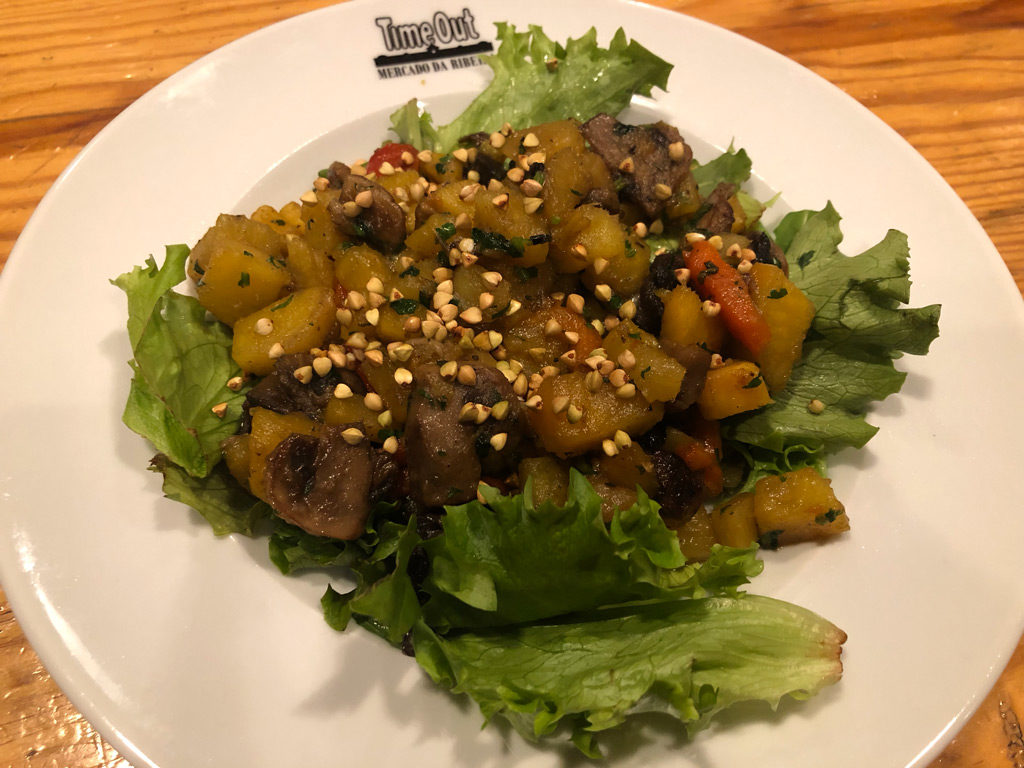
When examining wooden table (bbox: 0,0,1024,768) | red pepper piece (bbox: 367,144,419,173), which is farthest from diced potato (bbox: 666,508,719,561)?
wooden table (bbox: 0,0,1024,768)

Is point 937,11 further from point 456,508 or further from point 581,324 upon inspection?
point 456,508

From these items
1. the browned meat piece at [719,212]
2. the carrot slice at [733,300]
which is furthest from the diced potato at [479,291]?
the browned meat piece at [719,212]

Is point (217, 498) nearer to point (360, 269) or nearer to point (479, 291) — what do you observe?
point (360, 269)

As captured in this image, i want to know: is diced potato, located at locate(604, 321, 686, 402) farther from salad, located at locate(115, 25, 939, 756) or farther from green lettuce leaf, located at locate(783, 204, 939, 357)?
green lettuce leaf, located at locate(783, 204, 939, 357)

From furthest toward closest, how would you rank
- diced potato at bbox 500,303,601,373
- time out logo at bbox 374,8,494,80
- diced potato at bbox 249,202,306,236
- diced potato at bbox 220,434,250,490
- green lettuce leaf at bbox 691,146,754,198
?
time out logo at bbox 374,8,494,80, green lettuce leaf at bbox 691,146,754,198, diced potato at bbox 249,202,306,236, diced potato at bbox 500,303,601,373, diced potato at bbox 220,434,250,490

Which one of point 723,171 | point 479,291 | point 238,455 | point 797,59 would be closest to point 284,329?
point 238,455

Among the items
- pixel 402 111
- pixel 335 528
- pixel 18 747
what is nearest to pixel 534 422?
pixel 335 528
